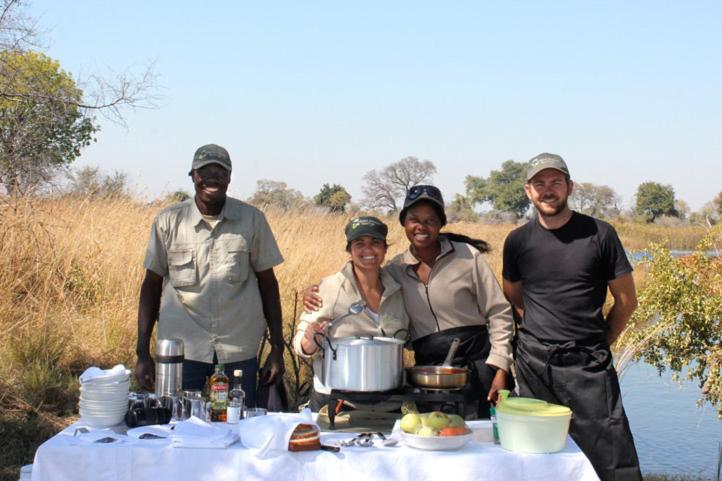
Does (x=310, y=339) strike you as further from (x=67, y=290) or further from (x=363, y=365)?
(x=67, y=290)

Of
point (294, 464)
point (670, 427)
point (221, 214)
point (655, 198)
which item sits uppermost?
point (655, 198)

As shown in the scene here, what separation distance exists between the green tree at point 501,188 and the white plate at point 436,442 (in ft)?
165

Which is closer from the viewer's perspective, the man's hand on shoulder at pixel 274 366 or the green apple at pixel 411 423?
the green apple at pixel 411 423

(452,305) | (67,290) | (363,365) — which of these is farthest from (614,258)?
(67,290)

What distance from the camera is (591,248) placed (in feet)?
12.1

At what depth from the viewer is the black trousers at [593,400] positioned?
368 cm

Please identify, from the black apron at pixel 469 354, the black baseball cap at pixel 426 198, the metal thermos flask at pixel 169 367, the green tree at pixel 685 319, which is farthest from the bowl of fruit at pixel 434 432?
the green tree at pixel 685 319

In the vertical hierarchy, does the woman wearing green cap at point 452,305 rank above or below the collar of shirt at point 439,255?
below

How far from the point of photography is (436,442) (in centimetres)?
284

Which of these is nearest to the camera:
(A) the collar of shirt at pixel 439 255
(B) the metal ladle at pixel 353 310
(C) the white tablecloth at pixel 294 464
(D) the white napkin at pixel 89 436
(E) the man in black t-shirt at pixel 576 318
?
(C) the white tablecloth at pixel 294 464

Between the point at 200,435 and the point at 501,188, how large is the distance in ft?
181

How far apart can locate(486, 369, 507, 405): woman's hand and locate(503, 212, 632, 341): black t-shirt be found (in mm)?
257

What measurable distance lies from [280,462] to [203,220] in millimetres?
1495

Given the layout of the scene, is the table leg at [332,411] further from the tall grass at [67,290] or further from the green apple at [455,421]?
the tall grass at [67,290]
